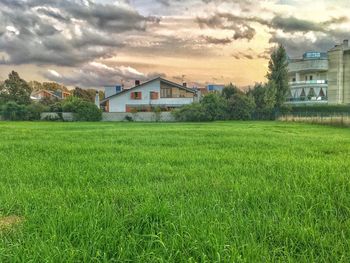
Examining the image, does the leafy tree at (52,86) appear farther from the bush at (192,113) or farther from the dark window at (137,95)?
the bush at (192,113)

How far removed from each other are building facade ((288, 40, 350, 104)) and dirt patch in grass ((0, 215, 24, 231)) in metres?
68.3

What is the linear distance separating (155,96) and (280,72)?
1984 centimetres

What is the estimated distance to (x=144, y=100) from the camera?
55.3 m

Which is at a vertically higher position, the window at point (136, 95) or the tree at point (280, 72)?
the tree at point (280, 72)

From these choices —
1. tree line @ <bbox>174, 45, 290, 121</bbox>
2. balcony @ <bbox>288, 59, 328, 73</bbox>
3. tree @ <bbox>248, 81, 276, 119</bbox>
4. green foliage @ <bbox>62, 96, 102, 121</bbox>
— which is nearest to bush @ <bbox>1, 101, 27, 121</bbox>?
green foliage @ <bbox>62, 96, 102, 121</bbox>

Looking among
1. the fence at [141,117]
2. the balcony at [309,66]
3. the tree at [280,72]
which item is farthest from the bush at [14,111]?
the balcony at [309,66]

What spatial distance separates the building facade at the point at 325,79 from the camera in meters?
68.1

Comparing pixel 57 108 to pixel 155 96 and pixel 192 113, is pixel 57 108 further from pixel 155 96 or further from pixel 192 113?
pixel 192 113

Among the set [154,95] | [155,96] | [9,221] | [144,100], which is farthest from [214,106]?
[9,221]

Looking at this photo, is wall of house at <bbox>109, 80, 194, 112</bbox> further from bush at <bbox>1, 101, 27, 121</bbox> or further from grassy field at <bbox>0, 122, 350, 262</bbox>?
grassy field at <bbox>0, 122, 350, 262</bbox>

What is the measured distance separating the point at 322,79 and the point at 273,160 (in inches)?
2711

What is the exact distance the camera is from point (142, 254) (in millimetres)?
2555

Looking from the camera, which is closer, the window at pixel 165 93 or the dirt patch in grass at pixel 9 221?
the dirt patch in grass at pixel 9 221

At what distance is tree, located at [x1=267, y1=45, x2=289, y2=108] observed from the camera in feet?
178
